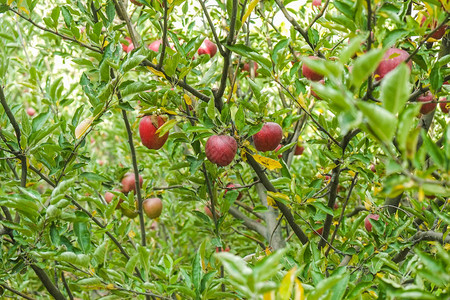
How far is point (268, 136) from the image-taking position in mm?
1645

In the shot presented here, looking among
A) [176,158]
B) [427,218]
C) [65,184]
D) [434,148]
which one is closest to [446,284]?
[434,148]

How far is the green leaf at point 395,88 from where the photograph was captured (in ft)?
1.94

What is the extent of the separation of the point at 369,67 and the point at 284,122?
1.17m

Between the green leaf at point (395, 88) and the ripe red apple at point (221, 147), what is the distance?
861 millimetres

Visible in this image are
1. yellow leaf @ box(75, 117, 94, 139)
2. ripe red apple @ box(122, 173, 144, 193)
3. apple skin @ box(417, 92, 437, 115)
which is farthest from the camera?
ripe red apple @ box(122, 173, 144, 193)

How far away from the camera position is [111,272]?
1197mm

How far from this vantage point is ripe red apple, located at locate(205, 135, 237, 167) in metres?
1.44

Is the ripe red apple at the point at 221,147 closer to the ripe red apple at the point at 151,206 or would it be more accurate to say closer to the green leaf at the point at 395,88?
the green leaf at the point at 395,88

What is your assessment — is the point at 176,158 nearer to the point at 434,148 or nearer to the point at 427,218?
the point at 427,218

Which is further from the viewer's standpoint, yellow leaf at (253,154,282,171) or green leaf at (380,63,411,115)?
yellow leaf at (253,154,282,171)

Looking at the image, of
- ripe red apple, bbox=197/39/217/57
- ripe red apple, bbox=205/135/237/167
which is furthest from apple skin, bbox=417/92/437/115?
ripe red apple, bbox=197/39/217/57

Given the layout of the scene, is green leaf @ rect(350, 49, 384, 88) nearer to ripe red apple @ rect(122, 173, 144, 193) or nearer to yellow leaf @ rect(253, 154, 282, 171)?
yellow leaf @ rect(253, 154, 282, 171)

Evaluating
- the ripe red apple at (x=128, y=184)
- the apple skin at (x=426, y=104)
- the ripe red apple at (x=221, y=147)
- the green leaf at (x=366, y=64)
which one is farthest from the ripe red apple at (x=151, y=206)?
the green leaf at (x=366, y=64)

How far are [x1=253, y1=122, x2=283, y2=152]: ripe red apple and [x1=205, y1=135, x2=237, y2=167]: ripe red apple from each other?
0.66ft
